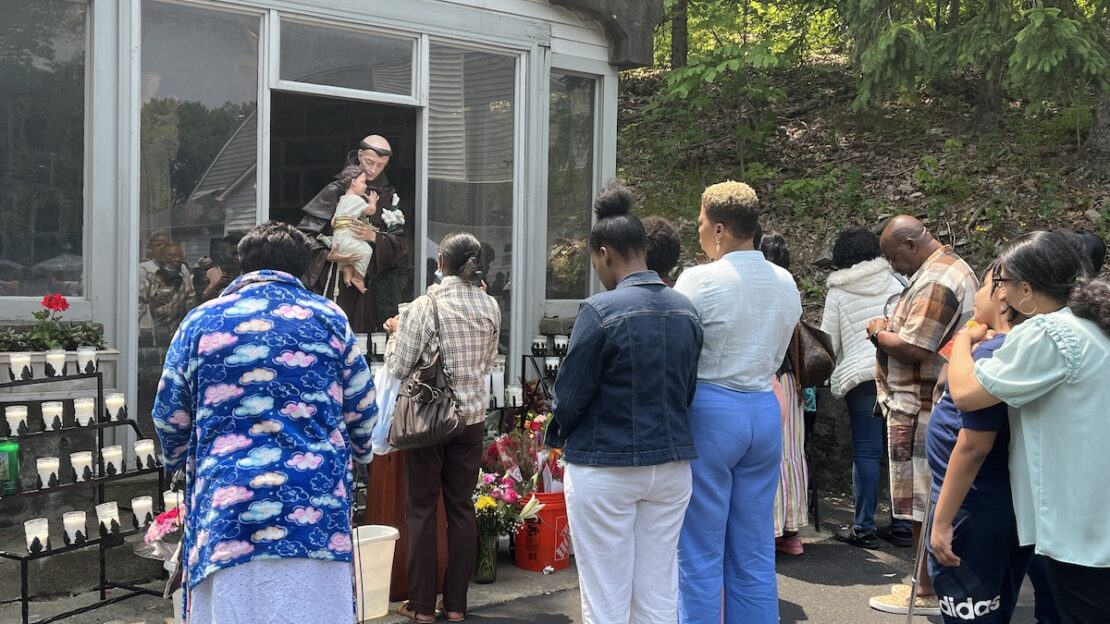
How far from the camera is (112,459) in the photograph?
5.64 m

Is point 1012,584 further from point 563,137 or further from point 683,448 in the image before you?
point 563,137

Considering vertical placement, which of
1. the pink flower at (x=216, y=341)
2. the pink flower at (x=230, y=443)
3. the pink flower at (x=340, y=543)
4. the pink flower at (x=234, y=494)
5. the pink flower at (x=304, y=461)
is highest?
the pink flower at (x=216, y=341)

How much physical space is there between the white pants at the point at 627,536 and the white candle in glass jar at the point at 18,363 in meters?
3.15

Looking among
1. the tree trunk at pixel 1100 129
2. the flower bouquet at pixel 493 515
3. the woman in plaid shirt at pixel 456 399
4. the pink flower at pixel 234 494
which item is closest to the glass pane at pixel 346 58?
the woman in plaid shirt at pixel 456 399

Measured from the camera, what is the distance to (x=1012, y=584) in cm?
372

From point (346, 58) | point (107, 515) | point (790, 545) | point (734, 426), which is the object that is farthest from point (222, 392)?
point (790, 545)

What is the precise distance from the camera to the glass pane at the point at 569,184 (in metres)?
8.29

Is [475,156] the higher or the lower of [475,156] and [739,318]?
the higher

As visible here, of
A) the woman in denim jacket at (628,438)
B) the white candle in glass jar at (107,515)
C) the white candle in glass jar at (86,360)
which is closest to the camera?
the woman in denim jacket at (628,438)

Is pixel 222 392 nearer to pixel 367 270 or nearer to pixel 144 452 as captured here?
pixel 144 452

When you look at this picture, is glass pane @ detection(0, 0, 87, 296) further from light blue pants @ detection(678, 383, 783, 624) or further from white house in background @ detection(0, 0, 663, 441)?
light blue pants @ detection(678, 383, 783, 624)

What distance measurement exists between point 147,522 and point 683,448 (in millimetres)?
2978

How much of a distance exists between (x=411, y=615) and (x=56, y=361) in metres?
2.27

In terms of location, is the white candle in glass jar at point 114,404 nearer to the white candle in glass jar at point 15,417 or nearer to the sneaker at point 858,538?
the white candle in glass jar at point 15,417
